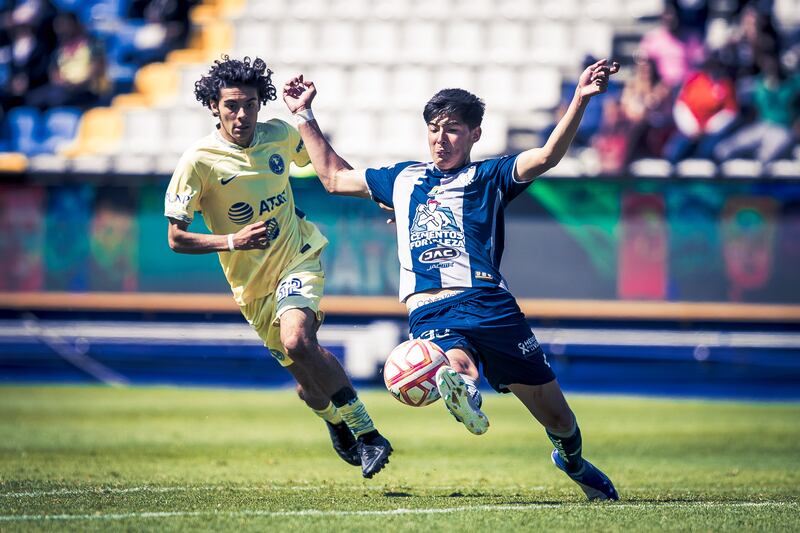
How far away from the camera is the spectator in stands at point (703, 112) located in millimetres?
17672

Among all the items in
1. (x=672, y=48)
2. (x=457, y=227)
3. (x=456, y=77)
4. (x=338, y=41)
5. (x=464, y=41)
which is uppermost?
(x=672, y=48)

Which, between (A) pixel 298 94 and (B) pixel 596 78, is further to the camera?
(A) pixel 298 94

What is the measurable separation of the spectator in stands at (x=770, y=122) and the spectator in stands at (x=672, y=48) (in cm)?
115

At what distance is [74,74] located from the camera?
2128 cm

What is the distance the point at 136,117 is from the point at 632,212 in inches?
349

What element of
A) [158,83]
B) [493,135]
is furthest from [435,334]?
[158,83]

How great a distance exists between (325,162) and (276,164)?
0.96 m

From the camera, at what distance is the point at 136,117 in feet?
68.7

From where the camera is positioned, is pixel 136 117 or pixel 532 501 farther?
pixel 136 117

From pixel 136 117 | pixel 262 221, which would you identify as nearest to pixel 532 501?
pixel 262 221

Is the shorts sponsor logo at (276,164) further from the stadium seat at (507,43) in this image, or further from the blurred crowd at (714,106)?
the stadium seat at (507,43)

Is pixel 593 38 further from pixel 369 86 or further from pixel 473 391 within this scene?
pixel 473 391

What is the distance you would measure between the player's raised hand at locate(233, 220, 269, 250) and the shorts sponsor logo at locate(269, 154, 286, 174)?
814 mm

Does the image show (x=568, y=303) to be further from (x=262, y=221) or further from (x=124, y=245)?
(x=262, y=221)
